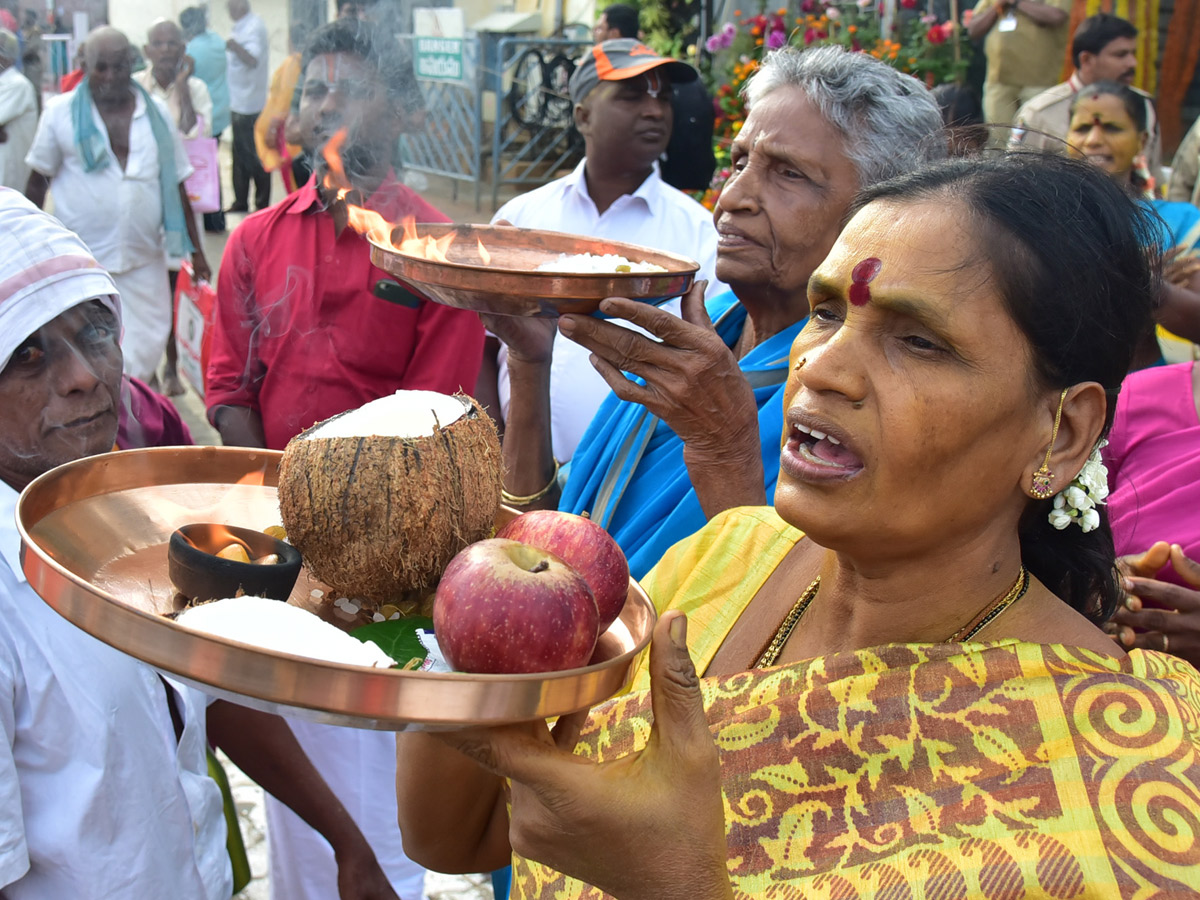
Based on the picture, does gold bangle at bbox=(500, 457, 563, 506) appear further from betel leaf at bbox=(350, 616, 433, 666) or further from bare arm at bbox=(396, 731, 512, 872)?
betel leaf at bbox=(350, 616, 433, 666)

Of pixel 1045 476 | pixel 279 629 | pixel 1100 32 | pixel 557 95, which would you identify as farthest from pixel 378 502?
pixel 557 95

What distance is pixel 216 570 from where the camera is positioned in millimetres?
1428

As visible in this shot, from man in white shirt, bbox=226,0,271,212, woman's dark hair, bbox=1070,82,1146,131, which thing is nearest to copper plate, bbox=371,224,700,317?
woman's dark hair, bbox=1070,82,1146,131

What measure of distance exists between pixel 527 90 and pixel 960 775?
841 centimetres

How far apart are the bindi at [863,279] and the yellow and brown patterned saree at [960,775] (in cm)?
54

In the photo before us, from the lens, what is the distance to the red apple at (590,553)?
1482 mm

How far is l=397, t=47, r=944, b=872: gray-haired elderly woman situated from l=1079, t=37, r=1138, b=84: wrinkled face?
4.45 m

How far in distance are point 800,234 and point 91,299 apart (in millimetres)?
1629

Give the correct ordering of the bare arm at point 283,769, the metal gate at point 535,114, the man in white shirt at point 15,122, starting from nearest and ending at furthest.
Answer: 1. the bare arm at point 283,769
2. the man in white shirt at point 15,122
3. the metal gate at point 535,114

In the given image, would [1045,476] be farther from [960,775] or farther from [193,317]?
[193,317]

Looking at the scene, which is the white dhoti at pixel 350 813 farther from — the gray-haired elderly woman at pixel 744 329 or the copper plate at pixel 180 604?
the copper plate at pixel 180 604

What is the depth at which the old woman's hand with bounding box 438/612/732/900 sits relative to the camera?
129 centimetres

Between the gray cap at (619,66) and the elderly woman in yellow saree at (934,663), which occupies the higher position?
the gray cap at (619,66)

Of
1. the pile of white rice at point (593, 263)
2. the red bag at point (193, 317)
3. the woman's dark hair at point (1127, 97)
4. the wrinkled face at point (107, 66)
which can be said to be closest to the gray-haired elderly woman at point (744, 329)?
the pile of white rice at point (593, 263)
